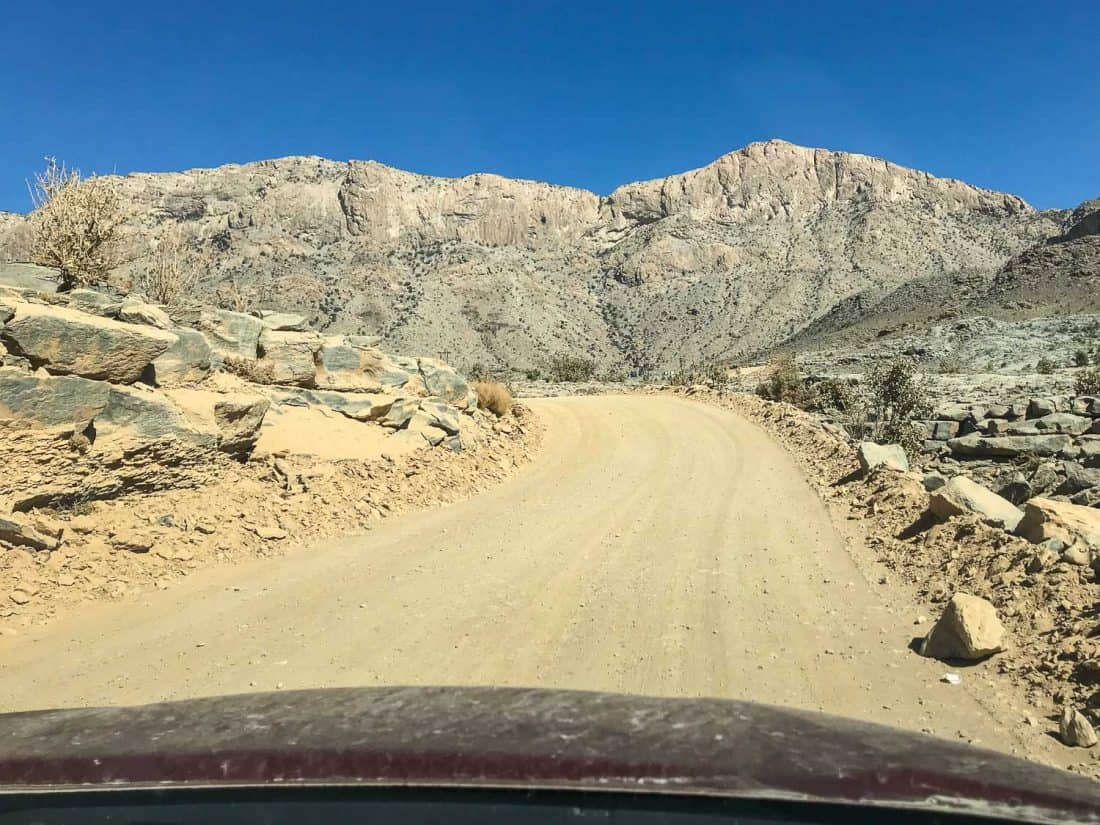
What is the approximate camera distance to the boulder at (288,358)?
10133mm

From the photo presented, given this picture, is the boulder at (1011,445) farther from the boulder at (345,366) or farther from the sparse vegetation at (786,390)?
the boulder at (345,366)

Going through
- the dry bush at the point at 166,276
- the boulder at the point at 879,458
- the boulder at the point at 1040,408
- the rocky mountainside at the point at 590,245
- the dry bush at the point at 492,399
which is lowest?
the boulder at the point at 879,458

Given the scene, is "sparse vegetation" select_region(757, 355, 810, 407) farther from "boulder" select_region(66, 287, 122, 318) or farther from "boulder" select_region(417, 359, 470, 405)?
"boulder" select_region(66, 287, 122, 318)

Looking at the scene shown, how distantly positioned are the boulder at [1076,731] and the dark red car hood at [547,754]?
2628 mm

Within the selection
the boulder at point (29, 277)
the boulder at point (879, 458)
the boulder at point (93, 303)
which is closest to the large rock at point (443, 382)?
the boulder at point (93, 303)

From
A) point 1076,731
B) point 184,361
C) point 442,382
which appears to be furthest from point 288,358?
point 1076,731

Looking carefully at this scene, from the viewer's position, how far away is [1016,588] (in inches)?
219

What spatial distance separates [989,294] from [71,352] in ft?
184

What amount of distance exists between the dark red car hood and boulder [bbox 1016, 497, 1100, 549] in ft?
17.4

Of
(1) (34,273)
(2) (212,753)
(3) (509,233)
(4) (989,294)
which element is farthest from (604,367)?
Answer: (2) (212,753)

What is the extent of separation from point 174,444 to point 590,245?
108286 mm

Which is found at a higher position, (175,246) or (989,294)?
(989,294)

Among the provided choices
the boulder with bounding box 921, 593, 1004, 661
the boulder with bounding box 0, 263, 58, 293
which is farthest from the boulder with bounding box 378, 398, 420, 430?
the boulder with bounding box 921, 593, 1004, 661

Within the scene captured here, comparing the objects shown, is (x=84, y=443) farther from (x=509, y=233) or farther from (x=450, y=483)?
(x=509, y=233)
